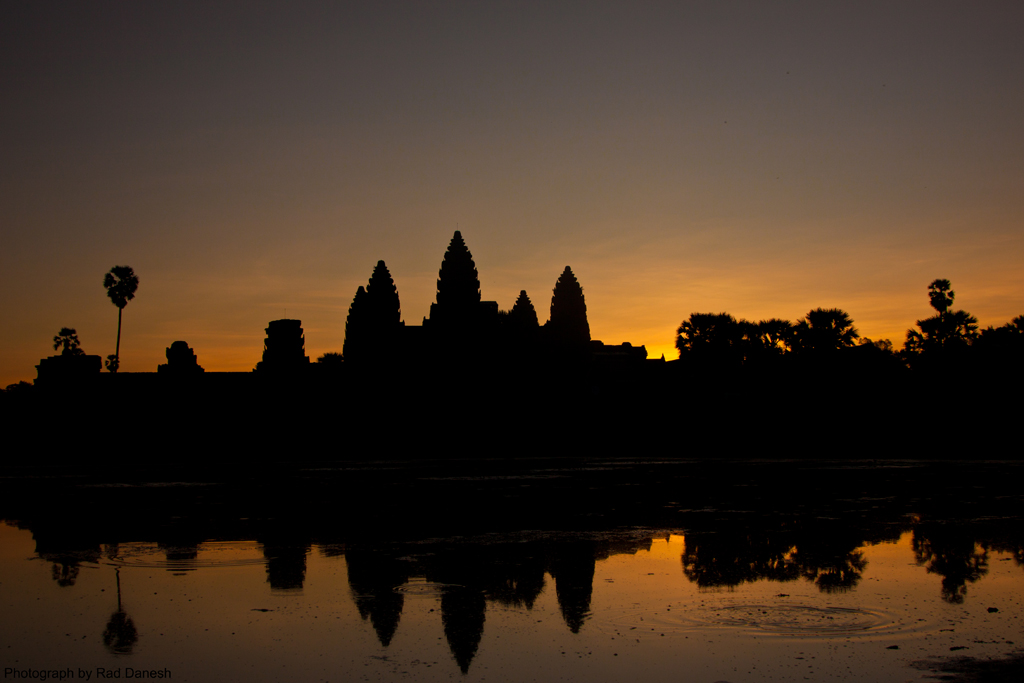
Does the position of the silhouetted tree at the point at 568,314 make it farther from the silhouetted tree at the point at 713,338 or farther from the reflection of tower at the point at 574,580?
the reflection of tower at the point at 574,580

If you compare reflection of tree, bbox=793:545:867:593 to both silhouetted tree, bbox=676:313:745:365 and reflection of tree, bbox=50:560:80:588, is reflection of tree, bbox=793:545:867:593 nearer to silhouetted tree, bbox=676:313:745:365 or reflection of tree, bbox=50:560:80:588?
reflection of tree, bbox=50:560:80:588

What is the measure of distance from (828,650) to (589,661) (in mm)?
1776

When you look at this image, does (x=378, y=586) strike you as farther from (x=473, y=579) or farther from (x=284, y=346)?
(x=284, y=346)

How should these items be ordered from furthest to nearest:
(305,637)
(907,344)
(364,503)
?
(907,344) < (364,503) < (305,637)

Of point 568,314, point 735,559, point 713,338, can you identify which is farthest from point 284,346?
point 735,559

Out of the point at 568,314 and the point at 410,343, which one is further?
the point at 568,314

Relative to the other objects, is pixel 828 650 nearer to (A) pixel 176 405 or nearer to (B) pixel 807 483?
(B) pixel 807 483

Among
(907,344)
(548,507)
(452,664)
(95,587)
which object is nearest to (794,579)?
(452,664)

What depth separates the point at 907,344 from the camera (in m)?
76.9

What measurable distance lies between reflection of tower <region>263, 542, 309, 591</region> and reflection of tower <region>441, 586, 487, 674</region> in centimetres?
181

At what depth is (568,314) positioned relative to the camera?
3260 inches

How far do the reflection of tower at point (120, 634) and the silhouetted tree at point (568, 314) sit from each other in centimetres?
7401

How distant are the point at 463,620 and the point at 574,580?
2091mm

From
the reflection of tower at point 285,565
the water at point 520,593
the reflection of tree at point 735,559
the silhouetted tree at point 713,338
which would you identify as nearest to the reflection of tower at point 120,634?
the water at point 520,593
